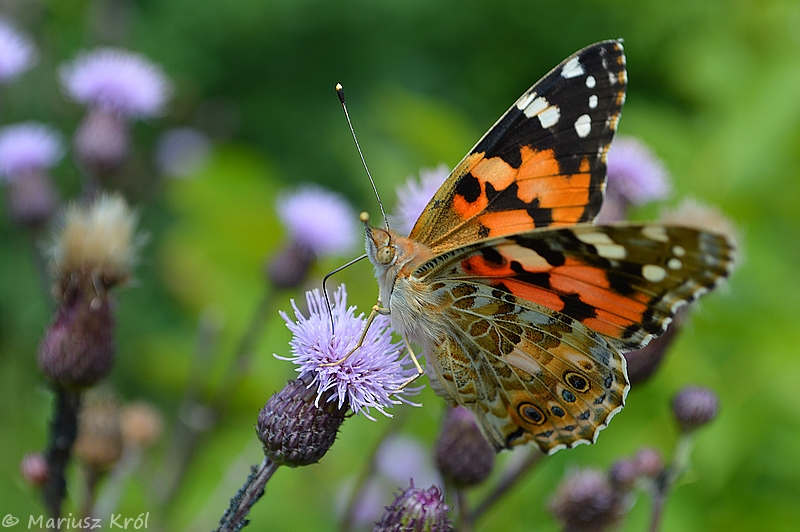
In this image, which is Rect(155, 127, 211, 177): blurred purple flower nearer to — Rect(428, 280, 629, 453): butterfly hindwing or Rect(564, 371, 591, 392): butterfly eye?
Rect(428, 280, 629, 453): butterfly hindwing

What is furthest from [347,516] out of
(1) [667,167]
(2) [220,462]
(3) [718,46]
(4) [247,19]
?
(4) [247,19]

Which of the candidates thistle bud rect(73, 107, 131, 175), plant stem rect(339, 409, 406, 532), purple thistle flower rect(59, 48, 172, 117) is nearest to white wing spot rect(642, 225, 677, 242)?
plant stem rect(339, 409, 406, 532)

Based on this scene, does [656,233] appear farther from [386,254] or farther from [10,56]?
[10,56]

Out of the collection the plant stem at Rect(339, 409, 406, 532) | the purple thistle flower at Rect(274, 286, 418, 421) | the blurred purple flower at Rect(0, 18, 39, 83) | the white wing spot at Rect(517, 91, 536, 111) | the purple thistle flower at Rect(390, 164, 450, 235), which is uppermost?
the blurred purple flower at Rect(0, 18, 39, 83)

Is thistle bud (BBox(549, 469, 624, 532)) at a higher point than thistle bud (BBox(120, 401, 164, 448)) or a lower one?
lower

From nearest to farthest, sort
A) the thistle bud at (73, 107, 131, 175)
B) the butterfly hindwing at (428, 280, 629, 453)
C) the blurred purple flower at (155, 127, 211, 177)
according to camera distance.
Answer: the butterfly hindwing at (428, 280, 629, 453), the thistle bud at (73, 107, 131, 175), the blurred purple flower at (155, 127, 211, 177)

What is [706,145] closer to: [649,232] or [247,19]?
[649,232]
